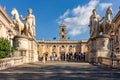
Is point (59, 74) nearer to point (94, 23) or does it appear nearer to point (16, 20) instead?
point (16, 20)

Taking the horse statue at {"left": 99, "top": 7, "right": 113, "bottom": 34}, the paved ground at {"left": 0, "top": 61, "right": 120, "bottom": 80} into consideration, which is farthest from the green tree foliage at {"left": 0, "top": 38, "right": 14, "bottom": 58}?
the paved ground at {"left": 0, "top": 61, "right": 120, "bottom": 80}

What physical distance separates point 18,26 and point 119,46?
30237 mm

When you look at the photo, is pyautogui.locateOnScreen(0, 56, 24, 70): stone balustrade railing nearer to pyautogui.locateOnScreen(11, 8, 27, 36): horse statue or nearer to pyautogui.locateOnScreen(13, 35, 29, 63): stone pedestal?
pyautogui.locateOnScreen(13, 35, 29, 63): stone pedestal

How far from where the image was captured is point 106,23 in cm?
3238

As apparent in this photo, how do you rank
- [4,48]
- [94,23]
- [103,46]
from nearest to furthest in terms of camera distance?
[4,48] → [103,46] → [94,23]

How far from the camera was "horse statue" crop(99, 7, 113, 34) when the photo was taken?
106 feet

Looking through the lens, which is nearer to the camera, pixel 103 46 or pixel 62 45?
pixel 103 46

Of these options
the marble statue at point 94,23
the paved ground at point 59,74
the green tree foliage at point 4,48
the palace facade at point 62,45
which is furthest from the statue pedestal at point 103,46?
the palace facade at point 62,45

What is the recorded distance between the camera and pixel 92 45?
3412 centimetres

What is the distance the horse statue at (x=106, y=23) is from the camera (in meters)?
32.3

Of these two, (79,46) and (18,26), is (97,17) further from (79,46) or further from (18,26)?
(79,46)

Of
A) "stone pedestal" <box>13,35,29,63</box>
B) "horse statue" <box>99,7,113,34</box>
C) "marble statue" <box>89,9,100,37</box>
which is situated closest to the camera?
"stone pedestal" <box>13,35,29,63</box>

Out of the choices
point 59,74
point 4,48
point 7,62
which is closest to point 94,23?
point 4,48

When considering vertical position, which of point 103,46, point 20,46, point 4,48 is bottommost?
point 4,48
